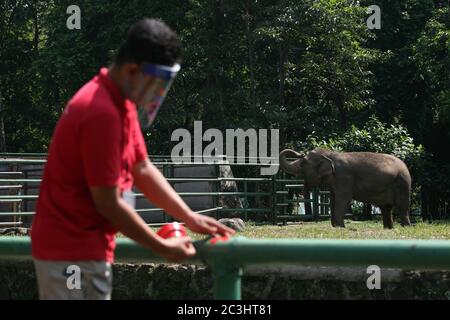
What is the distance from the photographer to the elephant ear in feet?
47.8

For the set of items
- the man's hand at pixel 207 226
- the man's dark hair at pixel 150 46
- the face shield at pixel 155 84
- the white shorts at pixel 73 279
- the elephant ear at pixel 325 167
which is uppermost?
the man's dark hair at pixel 150 46

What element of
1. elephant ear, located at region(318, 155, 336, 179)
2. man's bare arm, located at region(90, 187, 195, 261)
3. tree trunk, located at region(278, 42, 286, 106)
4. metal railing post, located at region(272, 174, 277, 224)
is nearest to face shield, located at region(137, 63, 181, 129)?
man's bare arm, located at region(90, 187, 195, 261)

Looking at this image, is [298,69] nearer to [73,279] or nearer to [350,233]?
[350,233]

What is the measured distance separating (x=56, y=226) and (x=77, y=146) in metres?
0.33

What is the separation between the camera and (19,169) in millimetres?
16734

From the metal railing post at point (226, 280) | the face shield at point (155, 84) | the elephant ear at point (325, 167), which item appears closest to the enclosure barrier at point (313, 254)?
the metal railing post at point (226, 280)

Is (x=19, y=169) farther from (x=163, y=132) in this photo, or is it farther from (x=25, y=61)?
(x=25, y=61)

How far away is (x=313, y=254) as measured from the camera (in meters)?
3.28

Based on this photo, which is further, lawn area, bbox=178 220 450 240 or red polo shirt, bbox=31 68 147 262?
lawn area, bbox=178 220 450 240

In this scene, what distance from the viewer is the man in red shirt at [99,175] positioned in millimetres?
3182

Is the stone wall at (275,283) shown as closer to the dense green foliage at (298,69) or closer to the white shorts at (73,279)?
the white shorts at (73,279)

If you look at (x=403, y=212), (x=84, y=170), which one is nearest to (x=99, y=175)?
(x=84, y=170)

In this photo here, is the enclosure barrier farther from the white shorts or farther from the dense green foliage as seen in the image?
the dense green foliage
